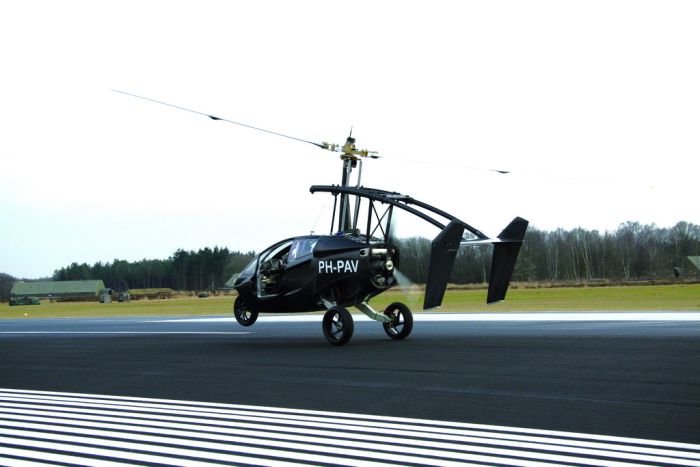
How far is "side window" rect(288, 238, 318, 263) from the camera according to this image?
1973 centimetres

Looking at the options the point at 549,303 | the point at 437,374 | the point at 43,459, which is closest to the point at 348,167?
the point at 437,374

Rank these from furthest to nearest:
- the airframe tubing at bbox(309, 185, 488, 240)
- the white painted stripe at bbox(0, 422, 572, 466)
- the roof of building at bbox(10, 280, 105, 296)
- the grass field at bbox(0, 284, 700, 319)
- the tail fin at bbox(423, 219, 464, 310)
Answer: the roof of building at bbox(10, 280, 105, 296) → the grass field at bbox(0, 284, 700, 319) → the airframe tubing at bbox(309, 185, 488, 240) → the tail fin at bbox(423, 219, 464, 310) → the white painted stripe at bbox(0, 422, 572, 466)

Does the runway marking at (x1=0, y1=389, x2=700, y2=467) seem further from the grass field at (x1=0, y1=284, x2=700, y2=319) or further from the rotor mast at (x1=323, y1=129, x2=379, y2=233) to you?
the grass field at (x1=0, y1=284, x2=700, y2=319)

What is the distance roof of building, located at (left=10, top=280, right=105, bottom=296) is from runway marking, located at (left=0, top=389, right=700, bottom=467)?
164 metres

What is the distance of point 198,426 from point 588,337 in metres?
13.0

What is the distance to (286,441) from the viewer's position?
26.8 ft

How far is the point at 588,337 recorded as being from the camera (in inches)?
768

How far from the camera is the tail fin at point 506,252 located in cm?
1803

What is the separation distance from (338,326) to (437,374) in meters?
6.44

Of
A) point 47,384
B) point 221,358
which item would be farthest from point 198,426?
point 221,358

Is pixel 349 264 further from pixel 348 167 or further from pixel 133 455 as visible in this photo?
pixel 133 455

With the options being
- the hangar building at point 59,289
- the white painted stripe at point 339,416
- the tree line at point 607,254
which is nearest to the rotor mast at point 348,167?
the white painted stripe at point 339,416

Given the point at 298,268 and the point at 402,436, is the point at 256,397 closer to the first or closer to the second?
the point at 402,436

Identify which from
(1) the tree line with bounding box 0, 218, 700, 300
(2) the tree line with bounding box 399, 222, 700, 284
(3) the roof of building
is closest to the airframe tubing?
Answer: (1) the tree line with bounding box 0, 218, 700, 300
